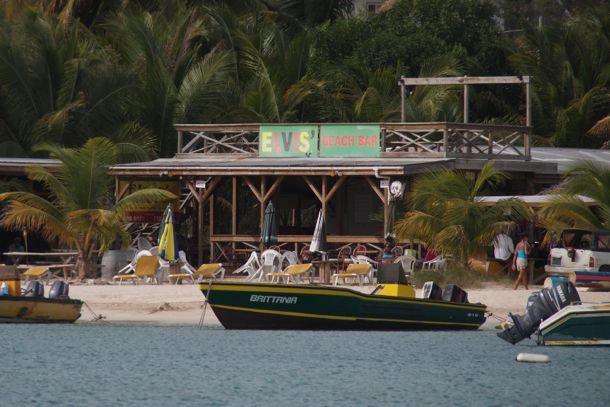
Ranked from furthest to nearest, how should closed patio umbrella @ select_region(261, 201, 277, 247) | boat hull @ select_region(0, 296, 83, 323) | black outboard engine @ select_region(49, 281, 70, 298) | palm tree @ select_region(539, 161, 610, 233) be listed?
closed patio umbrella @ select_region(261, 201, 277, 247), palm tree @ select_region(539, 161, 610, 233), black outboard engine @ select_region(49, 281, 70, 298), boat hull @ select_region(0, 296, 83, 323)

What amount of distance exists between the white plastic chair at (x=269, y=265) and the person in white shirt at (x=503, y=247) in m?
4.42

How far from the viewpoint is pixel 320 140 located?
3300 centimetres

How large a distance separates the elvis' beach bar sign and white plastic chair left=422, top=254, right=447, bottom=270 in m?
3.95

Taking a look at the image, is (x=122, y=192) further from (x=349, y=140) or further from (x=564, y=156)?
(x=564, y=156)

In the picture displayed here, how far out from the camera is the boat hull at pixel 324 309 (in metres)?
23.3

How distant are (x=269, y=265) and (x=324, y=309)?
635cm

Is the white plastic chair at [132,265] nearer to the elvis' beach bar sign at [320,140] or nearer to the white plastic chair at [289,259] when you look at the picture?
the white plastic chair at [289,259]

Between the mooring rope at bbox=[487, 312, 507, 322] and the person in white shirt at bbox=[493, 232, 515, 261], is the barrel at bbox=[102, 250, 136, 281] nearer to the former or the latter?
the person in white shirt at bbox=[493, 232, 515, 261]

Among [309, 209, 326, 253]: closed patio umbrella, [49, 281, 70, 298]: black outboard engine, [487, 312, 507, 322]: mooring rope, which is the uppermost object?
[309, 209, 326, 253]: closed patio umbrella

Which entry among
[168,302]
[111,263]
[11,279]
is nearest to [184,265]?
[111,263]

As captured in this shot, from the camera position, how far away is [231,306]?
23.7 m

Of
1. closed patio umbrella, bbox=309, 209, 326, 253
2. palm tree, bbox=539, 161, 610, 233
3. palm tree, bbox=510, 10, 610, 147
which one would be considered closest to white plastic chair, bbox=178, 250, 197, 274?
closed patio umbrella, bbox=309, 209, 326, 253

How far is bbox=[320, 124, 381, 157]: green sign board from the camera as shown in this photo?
32469mm

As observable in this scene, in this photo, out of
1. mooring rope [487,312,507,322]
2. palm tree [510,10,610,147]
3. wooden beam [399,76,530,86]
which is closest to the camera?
mooring rope [487,312,507,322]
